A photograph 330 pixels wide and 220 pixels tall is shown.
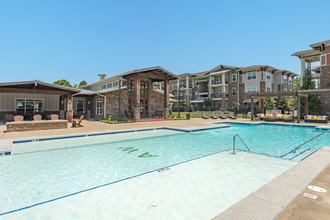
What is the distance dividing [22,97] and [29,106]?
3.57ft

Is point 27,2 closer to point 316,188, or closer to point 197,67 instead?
point 316,188

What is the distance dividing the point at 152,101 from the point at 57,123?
448 inches

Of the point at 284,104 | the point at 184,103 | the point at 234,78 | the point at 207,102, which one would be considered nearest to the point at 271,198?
the point at 284,104

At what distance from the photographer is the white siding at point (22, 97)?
1708 centimetres

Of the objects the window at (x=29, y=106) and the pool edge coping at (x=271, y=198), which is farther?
the window at (x=29, y=106)

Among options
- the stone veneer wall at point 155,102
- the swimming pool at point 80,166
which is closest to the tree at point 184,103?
the stone veneer wall at point 155,102

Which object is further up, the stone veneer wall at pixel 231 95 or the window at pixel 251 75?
the window at pixel 251 75

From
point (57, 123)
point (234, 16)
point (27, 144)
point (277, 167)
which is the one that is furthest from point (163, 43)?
point (277, 167)

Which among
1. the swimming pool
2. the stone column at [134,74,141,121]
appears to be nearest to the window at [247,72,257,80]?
the stone column at [134,74,141,121]

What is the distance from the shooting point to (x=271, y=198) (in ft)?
8.83

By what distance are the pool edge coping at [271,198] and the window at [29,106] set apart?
71.5 ft

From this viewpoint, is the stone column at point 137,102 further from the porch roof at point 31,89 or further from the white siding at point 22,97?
the white siding at point 22,97

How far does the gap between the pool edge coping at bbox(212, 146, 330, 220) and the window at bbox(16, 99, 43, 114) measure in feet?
71.5

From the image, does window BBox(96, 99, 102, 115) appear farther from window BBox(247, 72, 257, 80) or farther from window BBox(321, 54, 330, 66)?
window BBox(321, 54, 330, 66)
